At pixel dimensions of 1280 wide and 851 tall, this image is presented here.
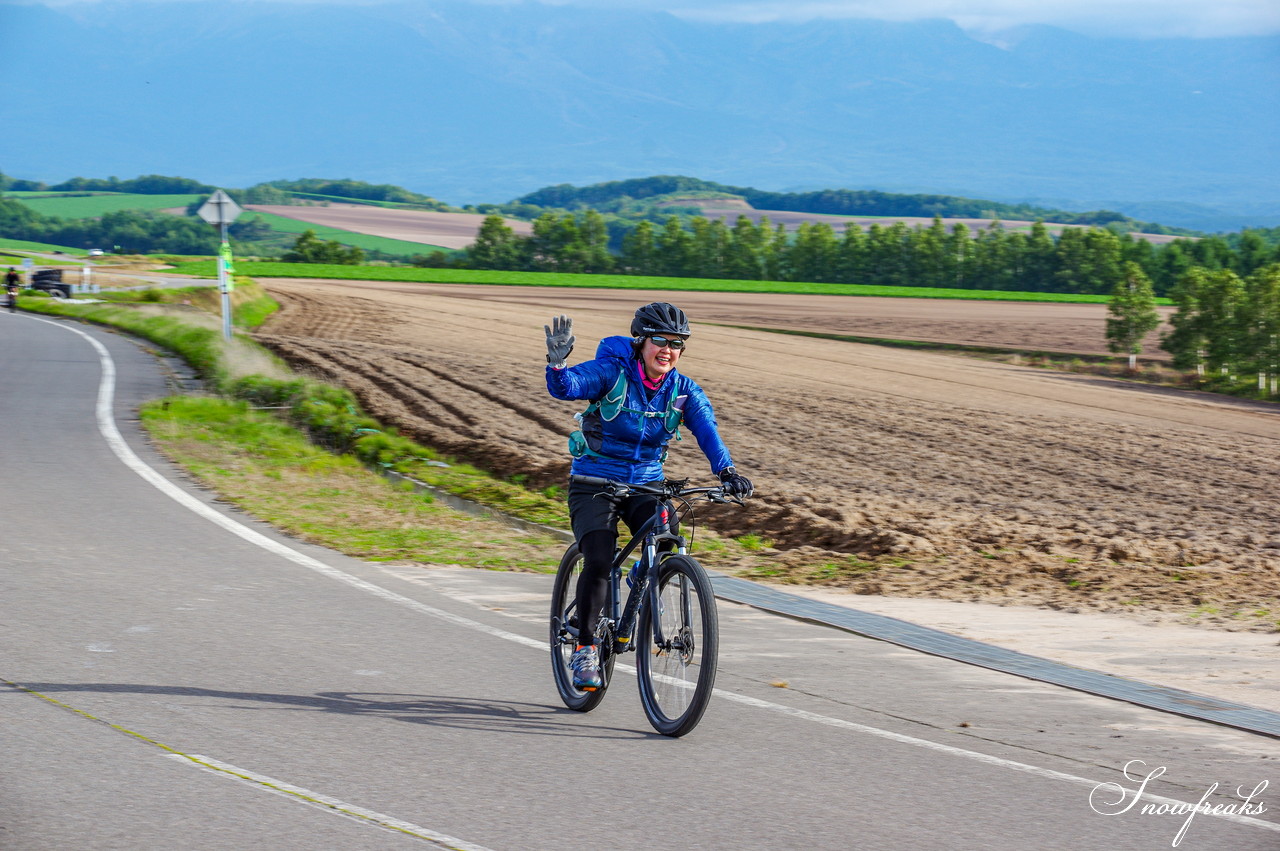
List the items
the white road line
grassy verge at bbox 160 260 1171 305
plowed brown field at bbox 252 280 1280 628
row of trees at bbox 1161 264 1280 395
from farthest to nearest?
grassy verge at bbox 160 260 1171 305 → row of trees at bbox 1161 264 1280 395 → plowed brown field at bbox 252 280 1280 628 → the white road line

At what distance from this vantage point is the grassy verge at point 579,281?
83.4 meters

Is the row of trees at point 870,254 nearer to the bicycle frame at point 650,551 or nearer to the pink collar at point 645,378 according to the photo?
the pink collar at point 645,378

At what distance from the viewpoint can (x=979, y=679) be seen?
668 centimetres

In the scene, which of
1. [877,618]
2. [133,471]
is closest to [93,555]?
[133,471]

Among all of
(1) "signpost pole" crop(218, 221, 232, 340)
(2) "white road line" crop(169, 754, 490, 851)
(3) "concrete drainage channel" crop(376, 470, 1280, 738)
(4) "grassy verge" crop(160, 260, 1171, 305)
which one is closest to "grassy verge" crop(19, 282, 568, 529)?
(1) "signpost pole" crop(218, 221, 232, 340)

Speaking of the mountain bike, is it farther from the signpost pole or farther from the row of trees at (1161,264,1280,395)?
the row of trees at (1161,264,1280,395)

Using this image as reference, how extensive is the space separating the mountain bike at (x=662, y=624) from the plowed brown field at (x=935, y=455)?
393 centimetres

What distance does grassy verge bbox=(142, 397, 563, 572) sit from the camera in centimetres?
982

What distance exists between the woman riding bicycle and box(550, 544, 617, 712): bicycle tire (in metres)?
0.08

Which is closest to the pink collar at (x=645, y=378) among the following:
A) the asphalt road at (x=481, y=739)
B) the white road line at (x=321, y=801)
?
the asphalt road at (x=481, y=739)

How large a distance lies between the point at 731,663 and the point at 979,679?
4.39 ft

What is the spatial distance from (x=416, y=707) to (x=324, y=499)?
251 inches

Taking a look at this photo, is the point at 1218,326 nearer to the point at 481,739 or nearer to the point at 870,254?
the point at 481,739

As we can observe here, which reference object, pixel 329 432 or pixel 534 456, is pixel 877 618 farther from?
pixel 329 432
